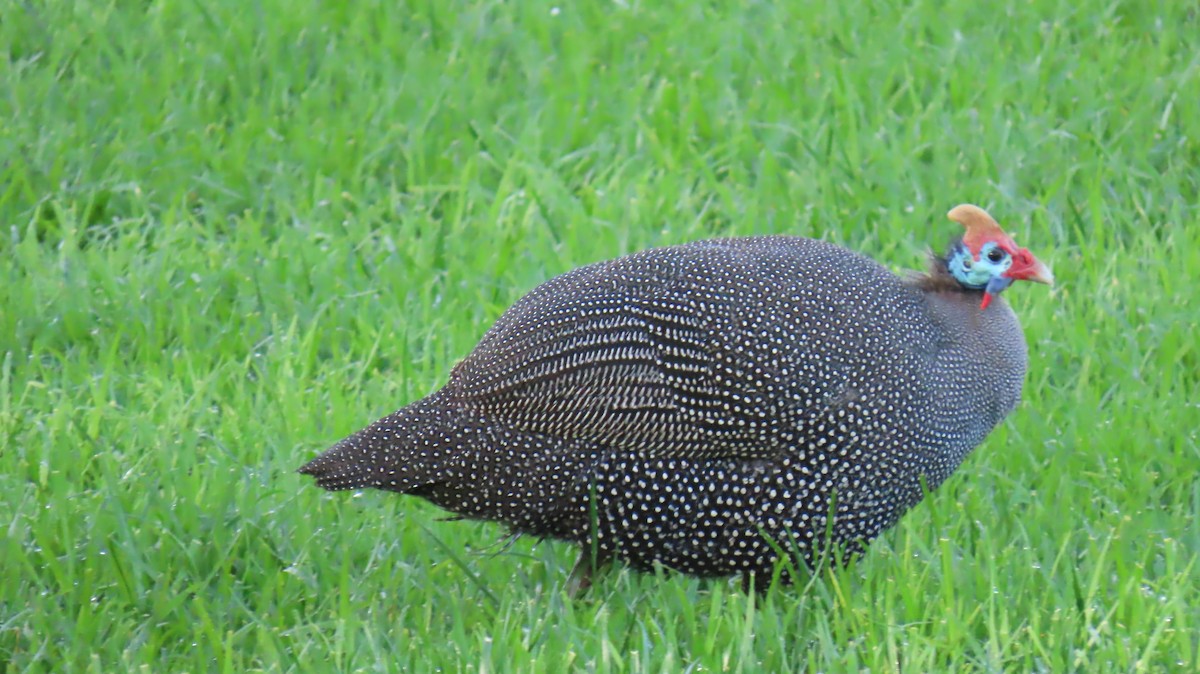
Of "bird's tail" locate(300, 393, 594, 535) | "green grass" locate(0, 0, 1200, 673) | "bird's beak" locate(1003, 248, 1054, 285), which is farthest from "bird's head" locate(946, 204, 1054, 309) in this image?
"bird's tail" locate(300, 393, 594, 535)

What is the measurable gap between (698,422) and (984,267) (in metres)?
0.88

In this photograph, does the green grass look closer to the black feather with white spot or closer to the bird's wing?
the black feather with white spot

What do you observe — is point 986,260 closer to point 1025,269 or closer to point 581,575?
point 1025,269

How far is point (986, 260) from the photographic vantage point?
391cm

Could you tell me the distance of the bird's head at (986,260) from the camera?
3.90m

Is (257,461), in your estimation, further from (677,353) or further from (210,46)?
(210,46)

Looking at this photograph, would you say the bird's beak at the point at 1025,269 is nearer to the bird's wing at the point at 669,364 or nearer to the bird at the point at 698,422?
the bird at the point at 698,422

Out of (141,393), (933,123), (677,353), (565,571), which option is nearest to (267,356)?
(141,393)

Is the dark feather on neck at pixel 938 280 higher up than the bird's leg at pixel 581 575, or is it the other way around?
the dark feather on neck at pixel 938 280

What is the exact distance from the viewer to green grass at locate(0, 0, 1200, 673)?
3.50 metres

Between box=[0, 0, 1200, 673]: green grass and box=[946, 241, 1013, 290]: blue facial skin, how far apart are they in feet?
1.77

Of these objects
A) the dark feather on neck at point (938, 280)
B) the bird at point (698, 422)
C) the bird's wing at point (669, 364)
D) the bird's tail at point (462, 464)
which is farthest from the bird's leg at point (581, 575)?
the dark feather on neck at point (938, 280)

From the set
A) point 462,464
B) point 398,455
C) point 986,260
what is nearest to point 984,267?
point 986,260

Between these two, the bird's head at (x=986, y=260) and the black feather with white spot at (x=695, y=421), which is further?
the bird's head at (x=986, y=260)
